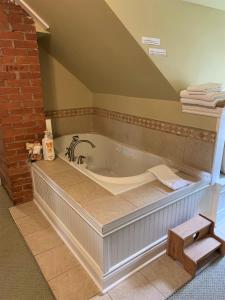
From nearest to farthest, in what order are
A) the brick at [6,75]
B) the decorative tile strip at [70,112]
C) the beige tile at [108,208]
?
the beige tile at [108,208] → the brick at [6,75] → the decorative tile strip at [70,112]

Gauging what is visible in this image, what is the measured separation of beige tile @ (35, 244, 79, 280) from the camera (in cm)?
156

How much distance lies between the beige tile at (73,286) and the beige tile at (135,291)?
0.14 meters

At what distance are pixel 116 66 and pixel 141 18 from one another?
62 cm

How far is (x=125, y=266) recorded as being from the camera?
4.90 feet

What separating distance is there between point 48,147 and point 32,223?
2.40 ft

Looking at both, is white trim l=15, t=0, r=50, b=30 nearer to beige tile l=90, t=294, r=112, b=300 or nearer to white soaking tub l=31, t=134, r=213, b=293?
white soaking tub l=31, t=134, r=213, b=293

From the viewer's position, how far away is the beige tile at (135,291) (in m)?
1.38

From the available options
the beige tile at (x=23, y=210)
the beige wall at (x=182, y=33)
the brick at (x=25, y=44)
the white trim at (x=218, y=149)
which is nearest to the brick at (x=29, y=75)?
the brick at (x=25, y=44)

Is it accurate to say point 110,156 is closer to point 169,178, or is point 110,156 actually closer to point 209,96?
point 169,178

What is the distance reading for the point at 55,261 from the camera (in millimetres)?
1651

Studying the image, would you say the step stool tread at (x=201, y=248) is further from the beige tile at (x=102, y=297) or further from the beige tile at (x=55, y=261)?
the beige tile at (x=55, y=261)

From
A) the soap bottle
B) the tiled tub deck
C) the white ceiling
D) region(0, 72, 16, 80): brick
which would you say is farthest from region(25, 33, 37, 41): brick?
the white ceiling

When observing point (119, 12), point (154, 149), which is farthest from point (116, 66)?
point (154, 149)

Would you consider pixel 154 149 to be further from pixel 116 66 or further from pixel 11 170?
pixel 11 170
